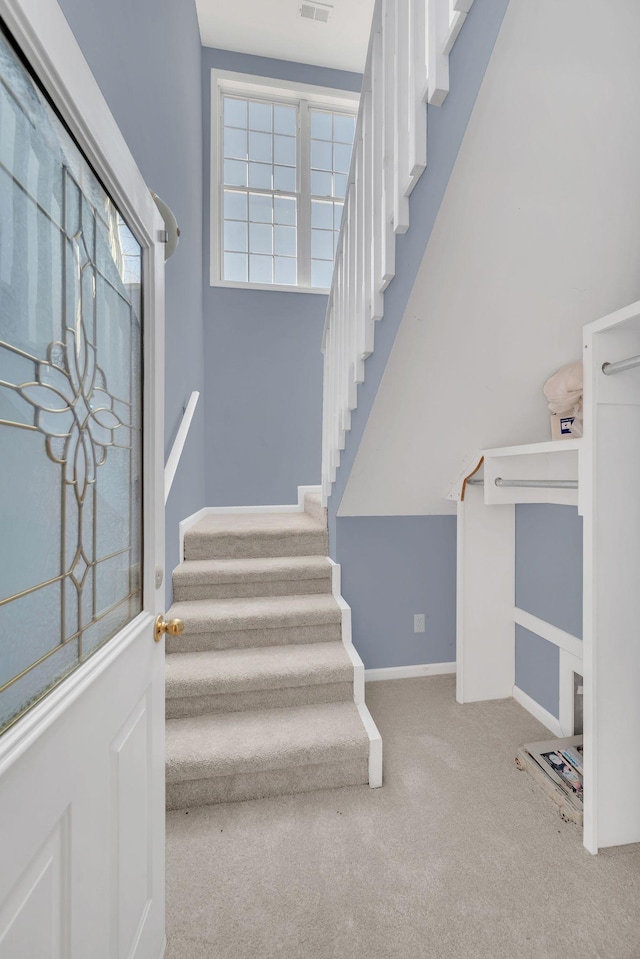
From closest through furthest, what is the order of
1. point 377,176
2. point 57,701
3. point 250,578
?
point 57,701 < point 377,176 < point 250,578

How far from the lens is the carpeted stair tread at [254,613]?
2.18 meters

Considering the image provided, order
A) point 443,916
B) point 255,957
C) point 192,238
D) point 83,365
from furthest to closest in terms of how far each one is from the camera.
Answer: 1. point 192,238
2. point 443,916
3. point 255,957
4. point 83,365

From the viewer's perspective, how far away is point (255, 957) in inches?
46.0

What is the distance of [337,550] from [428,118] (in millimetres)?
2003

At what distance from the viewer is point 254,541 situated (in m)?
2.70

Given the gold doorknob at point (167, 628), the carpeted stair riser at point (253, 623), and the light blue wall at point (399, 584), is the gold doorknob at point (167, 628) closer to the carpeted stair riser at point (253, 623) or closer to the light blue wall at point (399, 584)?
the carpeted stair riser at point (253, 623)

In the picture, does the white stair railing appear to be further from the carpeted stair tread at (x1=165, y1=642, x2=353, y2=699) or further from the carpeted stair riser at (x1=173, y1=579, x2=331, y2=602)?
the carpeted stair tread at (x1=165, y1=642, x2=353, y2=699)

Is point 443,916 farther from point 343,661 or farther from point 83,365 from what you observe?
point 83,365

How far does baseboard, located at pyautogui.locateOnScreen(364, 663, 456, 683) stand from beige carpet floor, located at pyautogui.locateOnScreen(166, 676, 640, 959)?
79 cm

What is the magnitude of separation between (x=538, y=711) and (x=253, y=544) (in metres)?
1.80

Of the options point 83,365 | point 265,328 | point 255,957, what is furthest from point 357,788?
point 265,328

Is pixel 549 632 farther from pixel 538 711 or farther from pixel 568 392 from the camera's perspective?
pixel 568 392

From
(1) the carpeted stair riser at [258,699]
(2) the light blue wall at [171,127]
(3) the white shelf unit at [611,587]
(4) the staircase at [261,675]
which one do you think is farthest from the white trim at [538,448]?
(2) the light blue wall at [171,127]

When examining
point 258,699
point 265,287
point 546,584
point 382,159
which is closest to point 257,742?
point 258,699
